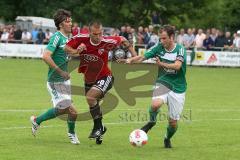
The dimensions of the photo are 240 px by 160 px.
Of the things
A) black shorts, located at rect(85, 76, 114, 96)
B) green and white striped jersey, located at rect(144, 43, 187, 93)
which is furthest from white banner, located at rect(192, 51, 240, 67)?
green and white striped jersey, located at rect(144, 43, 187, 93)

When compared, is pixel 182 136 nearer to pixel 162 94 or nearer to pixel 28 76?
pixel 162 94

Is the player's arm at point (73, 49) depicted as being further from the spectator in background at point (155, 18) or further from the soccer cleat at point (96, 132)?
the spectator in background at point (155, 18)

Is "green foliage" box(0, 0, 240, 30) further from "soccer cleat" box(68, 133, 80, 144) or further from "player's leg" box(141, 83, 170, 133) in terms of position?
"player's leg" box(141, 83, 170, 133)

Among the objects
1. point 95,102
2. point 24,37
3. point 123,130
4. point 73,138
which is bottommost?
point 24,37

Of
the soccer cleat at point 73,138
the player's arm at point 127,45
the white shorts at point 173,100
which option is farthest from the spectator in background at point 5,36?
the white shorts at point 173,100

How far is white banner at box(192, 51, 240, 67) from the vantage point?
1395 inches

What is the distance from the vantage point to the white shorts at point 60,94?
12070mm

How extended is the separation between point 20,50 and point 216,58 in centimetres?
1104

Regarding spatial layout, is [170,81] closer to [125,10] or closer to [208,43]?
[208,43]

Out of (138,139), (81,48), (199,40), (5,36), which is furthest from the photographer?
(5,36)

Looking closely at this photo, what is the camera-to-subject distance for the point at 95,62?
12.2 meters

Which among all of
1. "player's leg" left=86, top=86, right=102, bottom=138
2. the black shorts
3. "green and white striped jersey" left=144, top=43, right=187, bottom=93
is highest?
"green and white striped jersey" left=144, top=43, right=187, bottom=93

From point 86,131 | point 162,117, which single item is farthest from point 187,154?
point 162,117

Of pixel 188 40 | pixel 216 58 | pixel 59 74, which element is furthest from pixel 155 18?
pixel 59 74
